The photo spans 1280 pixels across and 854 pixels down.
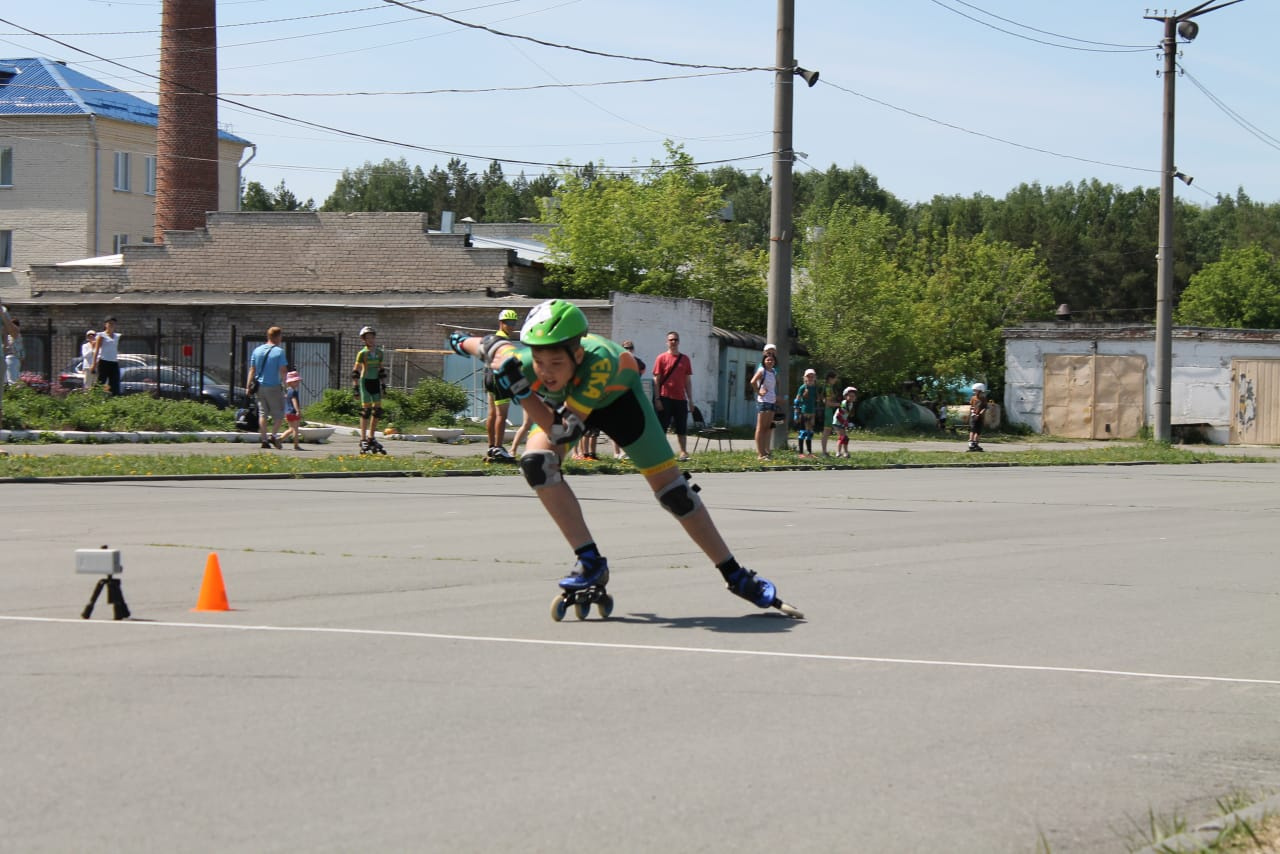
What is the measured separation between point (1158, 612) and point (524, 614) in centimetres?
377

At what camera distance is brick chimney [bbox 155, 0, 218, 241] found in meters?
49.1

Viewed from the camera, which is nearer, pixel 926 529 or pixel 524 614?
pixel 524 614

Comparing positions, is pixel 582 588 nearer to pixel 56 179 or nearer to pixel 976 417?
pixel 976 417

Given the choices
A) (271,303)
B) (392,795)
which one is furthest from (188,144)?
(392,795)

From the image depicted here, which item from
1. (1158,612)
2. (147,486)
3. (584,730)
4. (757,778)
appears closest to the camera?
(757,778)

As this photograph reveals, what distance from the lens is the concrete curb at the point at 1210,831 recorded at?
3.93m

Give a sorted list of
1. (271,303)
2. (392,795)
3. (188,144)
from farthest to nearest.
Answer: (188,144)
(271,303)
(392,795)

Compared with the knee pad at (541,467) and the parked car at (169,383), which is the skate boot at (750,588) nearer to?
the knee pad at (541,467)

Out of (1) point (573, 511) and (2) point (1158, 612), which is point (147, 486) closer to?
(1) point (573, 511)

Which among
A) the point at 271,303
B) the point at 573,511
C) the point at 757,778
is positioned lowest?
the point at 757,778

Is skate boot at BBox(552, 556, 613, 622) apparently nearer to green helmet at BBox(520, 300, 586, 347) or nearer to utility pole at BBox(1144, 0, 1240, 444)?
green helmet at BBox(520, 300, 586, 347)

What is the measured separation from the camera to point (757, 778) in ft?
15.2

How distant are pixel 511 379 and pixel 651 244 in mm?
39640

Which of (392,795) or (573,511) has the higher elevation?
(573,511)
